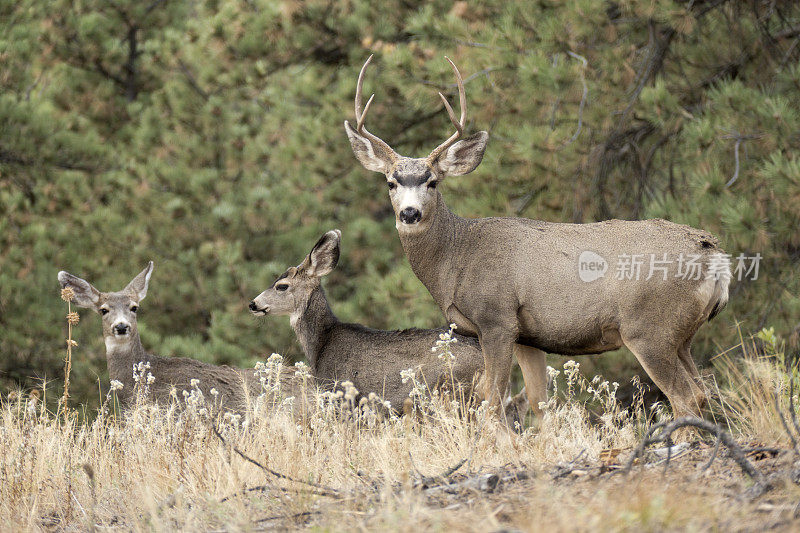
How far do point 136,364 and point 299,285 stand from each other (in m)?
1.68

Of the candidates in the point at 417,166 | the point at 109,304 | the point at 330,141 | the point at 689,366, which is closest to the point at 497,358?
the point at 689,366

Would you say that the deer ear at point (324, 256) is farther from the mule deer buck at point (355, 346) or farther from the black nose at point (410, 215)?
the black nose at point (410, 215)

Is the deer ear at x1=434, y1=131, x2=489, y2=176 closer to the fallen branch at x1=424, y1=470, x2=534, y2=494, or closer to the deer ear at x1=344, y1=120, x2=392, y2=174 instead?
the deer ear at x1=344, y1=120, x2=392, y2=174

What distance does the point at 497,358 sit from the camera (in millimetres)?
6859

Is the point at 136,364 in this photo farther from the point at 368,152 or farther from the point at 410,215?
the point at 410,215

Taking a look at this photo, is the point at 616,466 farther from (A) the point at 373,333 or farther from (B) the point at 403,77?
(B) the point at 403,77

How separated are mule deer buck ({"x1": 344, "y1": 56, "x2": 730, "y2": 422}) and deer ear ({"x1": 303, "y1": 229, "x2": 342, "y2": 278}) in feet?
7.16

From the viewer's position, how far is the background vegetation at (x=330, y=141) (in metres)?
9.84

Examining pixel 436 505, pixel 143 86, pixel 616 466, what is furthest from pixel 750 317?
pixel 143 86

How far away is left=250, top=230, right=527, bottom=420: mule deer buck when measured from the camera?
8.30 m

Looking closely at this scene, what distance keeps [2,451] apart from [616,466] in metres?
3.60

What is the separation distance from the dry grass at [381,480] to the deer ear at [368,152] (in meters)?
2.00

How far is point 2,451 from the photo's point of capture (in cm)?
595

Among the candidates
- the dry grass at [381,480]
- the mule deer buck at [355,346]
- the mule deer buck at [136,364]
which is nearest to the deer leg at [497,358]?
the dry grass at [381,480]
